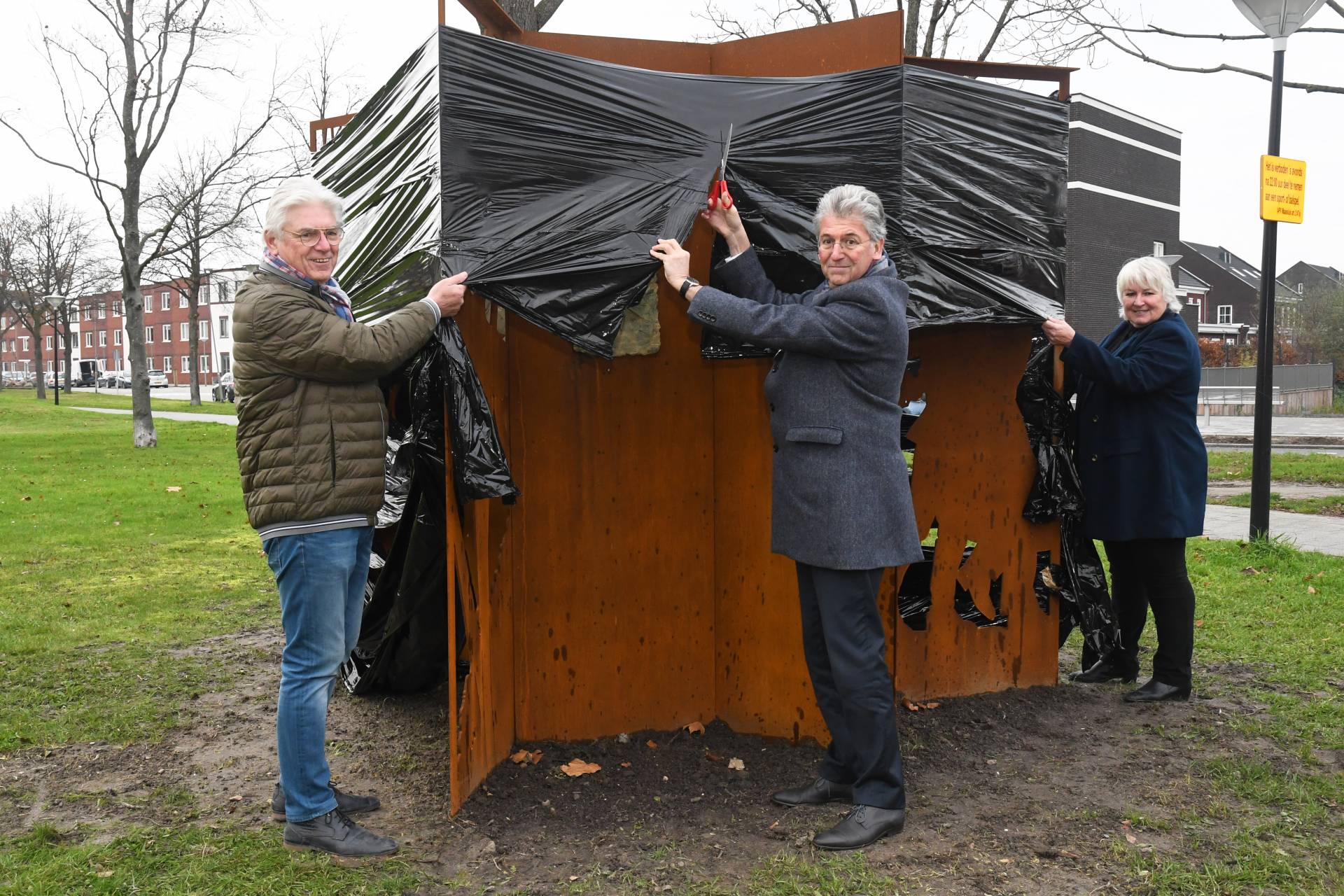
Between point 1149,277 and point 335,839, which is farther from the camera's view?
point 1149,277

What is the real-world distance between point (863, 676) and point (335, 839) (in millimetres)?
1672

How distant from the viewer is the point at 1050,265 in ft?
12.8

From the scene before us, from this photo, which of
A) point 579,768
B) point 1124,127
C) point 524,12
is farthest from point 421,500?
point 1124,127

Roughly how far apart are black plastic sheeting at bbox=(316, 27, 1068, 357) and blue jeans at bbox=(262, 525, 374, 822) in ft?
2.76

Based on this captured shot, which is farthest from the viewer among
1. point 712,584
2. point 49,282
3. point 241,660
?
point 49,282

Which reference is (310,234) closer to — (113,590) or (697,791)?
(697,791)

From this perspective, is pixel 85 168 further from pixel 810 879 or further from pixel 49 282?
pixel 49 282

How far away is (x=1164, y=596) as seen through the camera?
166 inches

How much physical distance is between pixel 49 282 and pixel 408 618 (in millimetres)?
44201

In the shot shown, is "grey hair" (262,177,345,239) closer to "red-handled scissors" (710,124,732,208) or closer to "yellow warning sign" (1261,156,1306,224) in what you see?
"red-handled scissors" (710,124,732,208)

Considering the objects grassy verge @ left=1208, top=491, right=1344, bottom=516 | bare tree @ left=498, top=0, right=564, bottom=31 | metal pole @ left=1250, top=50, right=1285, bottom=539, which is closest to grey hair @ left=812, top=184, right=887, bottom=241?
bare tree @ left=498, top=0, right=564, bottom=31

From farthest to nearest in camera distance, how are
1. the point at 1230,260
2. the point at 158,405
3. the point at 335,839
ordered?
the point at 1230,260 < the point at 158,405 < the point at 335,839

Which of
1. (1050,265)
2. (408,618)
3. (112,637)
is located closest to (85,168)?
(112,637)

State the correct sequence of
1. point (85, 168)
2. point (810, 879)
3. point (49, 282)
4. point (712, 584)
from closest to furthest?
1. point (810, 879)
2. point (712, 584)
3. point (85, 168)
4. point (49, 282)
